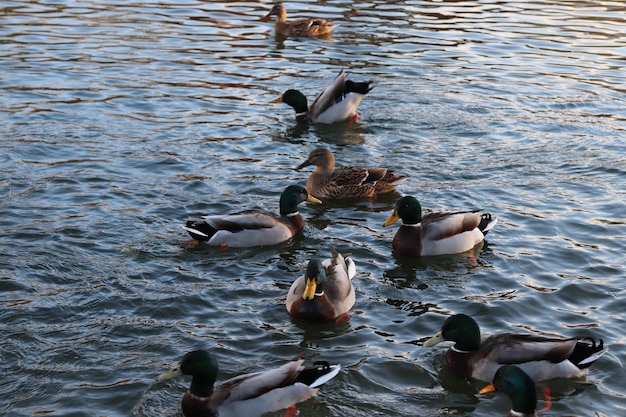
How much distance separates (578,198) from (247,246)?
4369 mm

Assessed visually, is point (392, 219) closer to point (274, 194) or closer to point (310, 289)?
point (274, 194)

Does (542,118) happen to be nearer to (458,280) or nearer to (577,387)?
(458,280)

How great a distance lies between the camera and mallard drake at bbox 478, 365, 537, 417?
302 inches

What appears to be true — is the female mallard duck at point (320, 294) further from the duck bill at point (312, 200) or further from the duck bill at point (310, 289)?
the duck bill at point (312, 200)

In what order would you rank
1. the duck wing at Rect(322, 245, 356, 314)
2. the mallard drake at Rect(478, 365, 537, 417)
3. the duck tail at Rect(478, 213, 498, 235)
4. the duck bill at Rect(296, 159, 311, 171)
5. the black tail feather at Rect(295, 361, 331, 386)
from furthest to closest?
the duck bill at Rect(296, 159, 311, 171)
the duck tail at Rect(478, 213, 498, 235)
the duck wing at Rect(322, 245, 356, 314)
the black tail feather at Rect(295, 361, 331, 386)
the mallard drake at Rect(478, 365, 537, 417)

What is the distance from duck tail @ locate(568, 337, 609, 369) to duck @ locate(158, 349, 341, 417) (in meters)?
2.22

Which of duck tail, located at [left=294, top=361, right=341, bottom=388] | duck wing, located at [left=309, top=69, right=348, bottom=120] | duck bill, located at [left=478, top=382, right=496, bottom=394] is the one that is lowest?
duck bill, located at [left=478, top=382, right=496, bottom=394]

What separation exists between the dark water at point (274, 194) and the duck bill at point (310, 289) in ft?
1.18

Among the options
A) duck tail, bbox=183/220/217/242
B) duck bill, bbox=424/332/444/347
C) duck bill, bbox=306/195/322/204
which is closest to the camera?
duck bill, bbox=424/332/444/347

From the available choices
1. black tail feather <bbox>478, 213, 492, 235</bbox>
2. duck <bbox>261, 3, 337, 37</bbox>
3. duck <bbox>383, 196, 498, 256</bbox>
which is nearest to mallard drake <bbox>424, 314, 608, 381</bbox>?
duck <bbox>383, 196, 498, 256</bbox>

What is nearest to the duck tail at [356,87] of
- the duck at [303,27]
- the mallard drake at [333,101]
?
the mallard drake at [333,101]

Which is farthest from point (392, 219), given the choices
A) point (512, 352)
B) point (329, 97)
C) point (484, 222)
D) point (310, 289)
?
point (329, 97)

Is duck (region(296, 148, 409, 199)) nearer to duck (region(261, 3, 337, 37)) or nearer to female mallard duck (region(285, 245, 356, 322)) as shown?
female mallard duck (region(285, 245, 356, 322))

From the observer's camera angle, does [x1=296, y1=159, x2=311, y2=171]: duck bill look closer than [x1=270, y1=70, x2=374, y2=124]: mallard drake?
Yes
